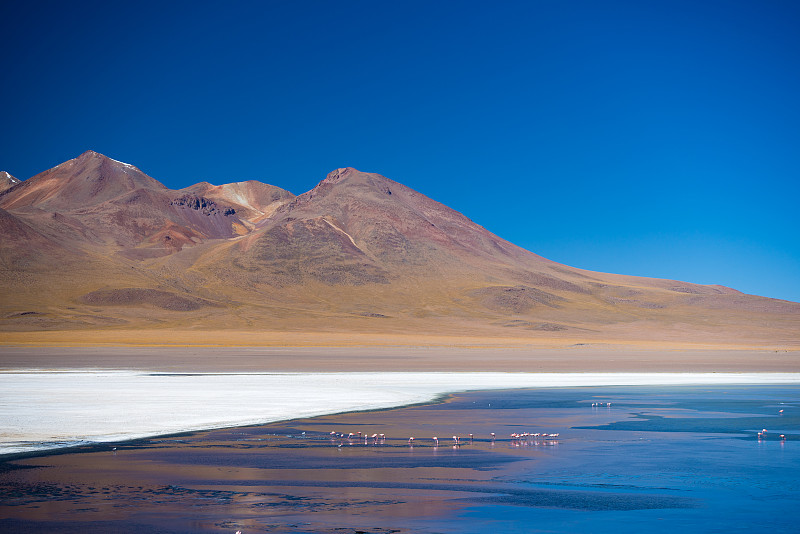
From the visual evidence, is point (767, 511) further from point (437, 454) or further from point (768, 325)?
point (768, 325)

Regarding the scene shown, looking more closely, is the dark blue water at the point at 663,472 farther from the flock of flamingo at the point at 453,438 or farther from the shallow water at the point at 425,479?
the flock of flamingo at the point at 453,438

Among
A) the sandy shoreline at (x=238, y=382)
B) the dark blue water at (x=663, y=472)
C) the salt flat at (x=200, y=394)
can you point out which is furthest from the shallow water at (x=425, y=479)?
the sandy shoreline at (x=238, y=382)

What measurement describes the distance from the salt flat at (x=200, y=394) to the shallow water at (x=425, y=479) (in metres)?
2.25

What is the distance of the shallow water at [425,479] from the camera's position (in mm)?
11758

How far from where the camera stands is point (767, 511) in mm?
12414

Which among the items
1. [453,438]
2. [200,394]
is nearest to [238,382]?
[200,394]

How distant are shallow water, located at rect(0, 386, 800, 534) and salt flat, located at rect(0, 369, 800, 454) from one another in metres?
2.25

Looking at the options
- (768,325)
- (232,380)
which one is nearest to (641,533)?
(232,380)

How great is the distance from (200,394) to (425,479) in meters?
18.0

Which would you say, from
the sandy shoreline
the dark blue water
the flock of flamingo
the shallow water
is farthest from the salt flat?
the dark blue water

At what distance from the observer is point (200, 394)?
3106cm

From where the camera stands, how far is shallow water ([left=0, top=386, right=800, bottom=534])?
1176 cm

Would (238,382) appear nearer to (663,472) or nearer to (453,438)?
(453,438)

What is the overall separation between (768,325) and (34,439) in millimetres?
168966
